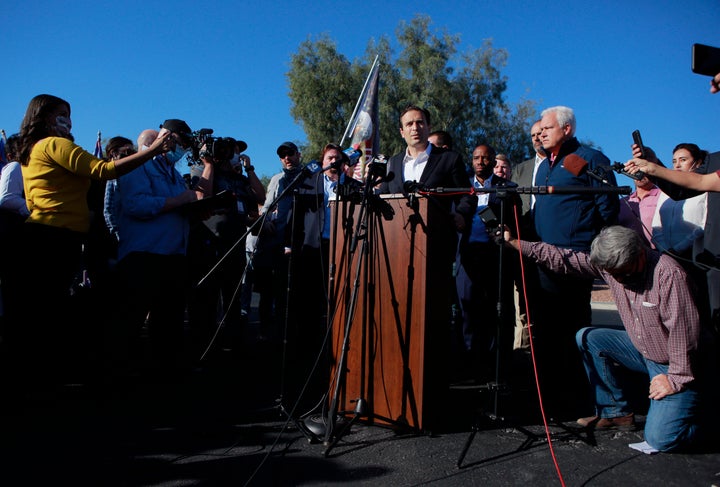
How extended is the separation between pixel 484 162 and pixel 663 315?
8.81 ft

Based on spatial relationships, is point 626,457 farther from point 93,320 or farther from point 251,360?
point 93,320

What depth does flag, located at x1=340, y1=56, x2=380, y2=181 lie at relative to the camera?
8180 mm

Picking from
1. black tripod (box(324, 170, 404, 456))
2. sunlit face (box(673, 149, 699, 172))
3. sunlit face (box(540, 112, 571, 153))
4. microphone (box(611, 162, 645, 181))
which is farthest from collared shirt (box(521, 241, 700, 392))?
sunlit face (box(673, 149, 699, 172))

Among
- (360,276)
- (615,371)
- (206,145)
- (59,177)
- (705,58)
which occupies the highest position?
(206,145)

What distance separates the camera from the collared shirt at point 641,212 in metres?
4.97

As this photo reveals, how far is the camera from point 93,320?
16.6 ft

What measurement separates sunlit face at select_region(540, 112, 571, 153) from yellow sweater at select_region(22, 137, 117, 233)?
3.19 metres

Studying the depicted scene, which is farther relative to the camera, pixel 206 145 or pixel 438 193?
pixel 206 145

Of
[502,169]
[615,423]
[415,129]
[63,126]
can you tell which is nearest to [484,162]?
[502,169]

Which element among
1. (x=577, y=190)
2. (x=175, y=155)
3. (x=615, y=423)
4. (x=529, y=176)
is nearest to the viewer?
(x=577, y=190)

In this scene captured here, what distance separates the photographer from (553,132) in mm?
3932

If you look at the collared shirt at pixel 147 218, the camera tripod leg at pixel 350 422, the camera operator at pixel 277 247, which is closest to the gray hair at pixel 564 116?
the camera tripod leg at pixel 350 422

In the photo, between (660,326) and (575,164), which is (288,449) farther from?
(575,164)

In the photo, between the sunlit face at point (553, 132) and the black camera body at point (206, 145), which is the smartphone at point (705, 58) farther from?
the black camera body at point (206, 145)
